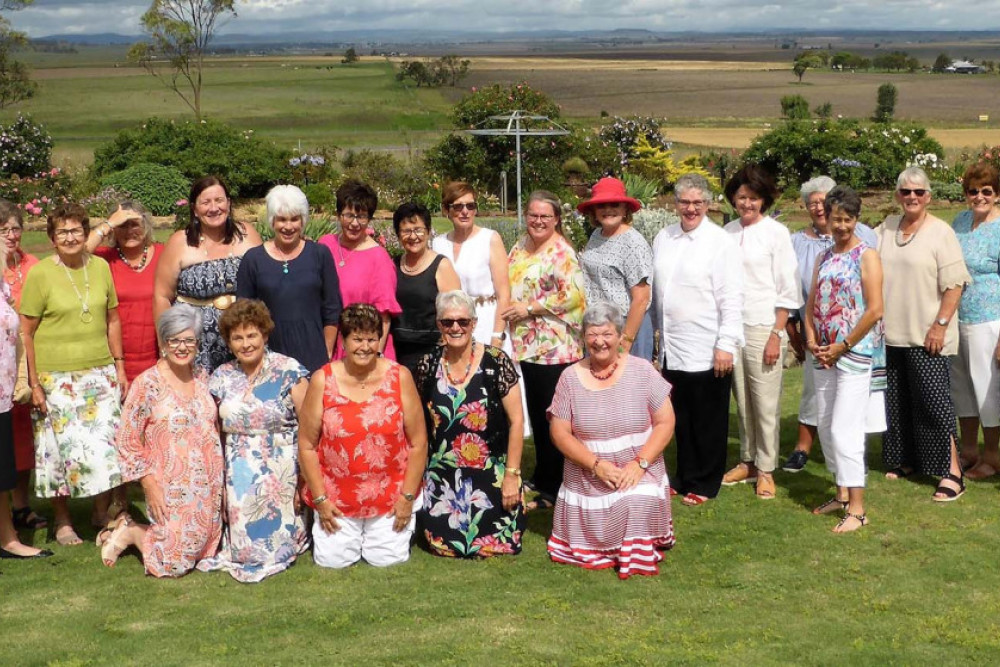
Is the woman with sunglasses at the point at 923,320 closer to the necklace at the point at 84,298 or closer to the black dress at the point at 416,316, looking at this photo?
the black dress at the point at 416,316

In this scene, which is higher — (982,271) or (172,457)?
(982,271)

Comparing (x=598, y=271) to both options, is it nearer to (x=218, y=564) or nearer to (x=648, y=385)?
(x=648, y=385)

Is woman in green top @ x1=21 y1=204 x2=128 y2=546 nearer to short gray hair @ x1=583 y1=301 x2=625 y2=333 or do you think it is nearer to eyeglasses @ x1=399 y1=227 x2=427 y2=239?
eyeglasses @ x1=399 y1=227 x2=427 y2=239

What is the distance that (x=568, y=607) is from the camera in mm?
5012

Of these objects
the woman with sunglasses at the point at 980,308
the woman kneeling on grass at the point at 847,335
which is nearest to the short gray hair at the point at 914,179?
the woman with sunglasses at the point at 980,308

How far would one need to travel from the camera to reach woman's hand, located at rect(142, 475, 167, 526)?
5.49m

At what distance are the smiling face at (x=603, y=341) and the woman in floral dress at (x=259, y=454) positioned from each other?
4.70ft

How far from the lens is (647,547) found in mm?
5438

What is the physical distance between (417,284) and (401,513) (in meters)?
1.31

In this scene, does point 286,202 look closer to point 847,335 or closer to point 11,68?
point 847,335

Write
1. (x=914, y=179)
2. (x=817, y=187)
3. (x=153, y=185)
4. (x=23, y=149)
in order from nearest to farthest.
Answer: (x=914, y=179)
(x=817, y=187)
(x=153, y=185)
(x=23, y=149)

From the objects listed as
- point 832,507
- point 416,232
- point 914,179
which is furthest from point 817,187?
point 416,232

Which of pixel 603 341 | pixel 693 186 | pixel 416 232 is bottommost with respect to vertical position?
pixel 603 341

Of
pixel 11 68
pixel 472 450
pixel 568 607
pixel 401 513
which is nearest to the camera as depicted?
pixel 568 607
